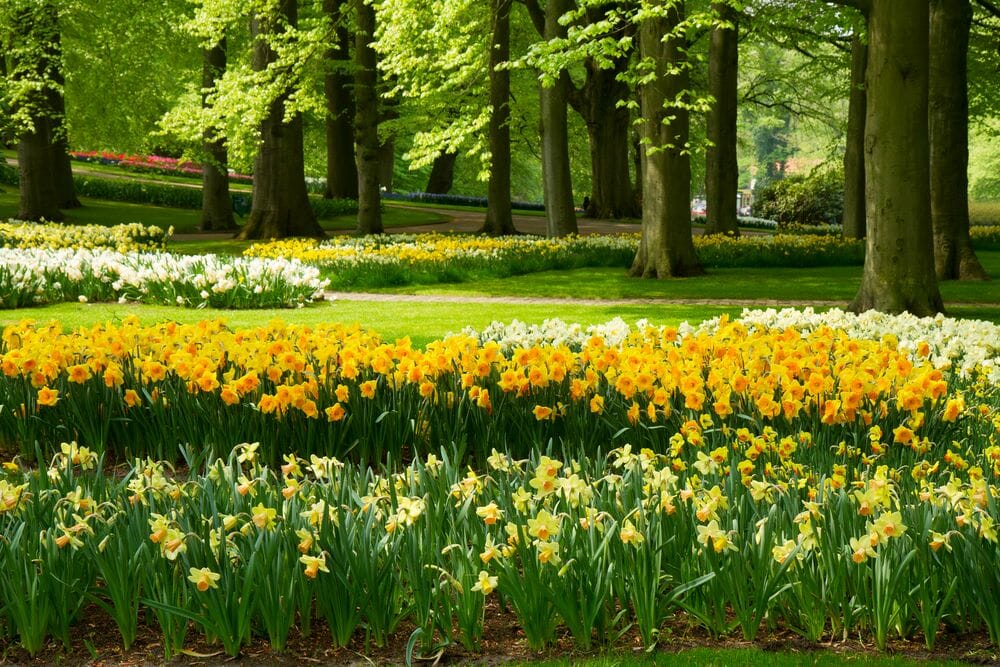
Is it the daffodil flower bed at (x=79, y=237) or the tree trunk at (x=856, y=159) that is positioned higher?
the tree trunk at (x=856, y=159)

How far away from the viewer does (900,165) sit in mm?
9734

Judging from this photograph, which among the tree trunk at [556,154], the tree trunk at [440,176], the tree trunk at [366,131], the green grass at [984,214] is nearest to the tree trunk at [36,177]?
the tree trunk at [366,131]

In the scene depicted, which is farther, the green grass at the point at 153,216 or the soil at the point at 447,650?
the green grass at the point at 153,216

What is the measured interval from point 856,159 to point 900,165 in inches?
529

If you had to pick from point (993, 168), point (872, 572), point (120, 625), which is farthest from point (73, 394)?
point (993, 168)

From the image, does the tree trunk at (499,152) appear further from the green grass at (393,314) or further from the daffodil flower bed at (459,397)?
the daffodil flower bed at (459,397)

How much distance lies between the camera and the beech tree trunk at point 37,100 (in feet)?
76.3

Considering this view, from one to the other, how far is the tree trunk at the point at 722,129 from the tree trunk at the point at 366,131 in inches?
274

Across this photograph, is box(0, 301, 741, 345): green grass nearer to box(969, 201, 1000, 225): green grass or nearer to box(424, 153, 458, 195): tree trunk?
box(969, 201, 1000, 225): green grass

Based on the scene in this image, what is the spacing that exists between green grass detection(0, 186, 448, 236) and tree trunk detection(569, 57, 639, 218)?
5.03 meters

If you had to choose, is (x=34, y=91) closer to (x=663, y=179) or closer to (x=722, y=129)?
(x=722, y=129)

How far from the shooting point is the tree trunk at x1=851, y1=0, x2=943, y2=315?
9742 millimetres

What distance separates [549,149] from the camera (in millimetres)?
20359

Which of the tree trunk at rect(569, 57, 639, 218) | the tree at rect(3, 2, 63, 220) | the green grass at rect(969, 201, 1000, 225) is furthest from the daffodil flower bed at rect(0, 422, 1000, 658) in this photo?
the green grass at rect(969, 201, 1000, 225)
